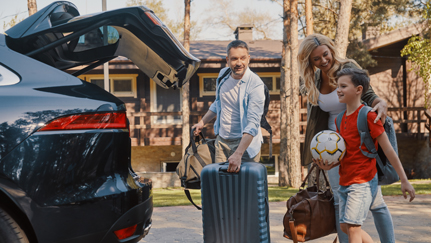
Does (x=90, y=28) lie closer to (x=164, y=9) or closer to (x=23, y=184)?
(x=23, y=184)

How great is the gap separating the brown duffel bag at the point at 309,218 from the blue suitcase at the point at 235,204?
0.67 feet

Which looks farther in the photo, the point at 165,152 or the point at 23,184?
the point at 165,152

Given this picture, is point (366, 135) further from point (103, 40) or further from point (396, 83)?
point (396, 83)

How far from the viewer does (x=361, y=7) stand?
18.0 metres

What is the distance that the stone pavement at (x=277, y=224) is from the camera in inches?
183

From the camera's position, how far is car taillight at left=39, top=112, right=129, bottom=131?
253cm

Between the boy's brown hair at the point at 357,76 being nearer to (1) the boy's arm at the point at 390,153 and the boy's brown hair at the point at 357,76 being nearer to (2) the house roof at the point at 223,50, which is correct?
(1) the boy's arm at the point at 390,153

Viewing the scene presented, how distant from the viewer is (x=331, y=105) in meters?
3.43

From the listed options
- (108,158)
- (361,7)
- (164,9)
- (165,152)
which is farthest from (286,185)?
(164,9)

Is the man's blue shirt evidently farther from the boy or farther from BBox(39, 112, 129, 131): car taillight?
BBox(39, 112, 129, 131): car taillight

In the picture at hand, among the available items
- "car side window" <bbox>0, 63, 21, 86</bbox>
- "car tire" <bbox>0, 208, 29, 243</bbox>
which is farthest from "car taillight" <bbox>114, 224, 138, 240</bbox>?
"car side window" <bbox>0, 63, 21, 86</bbox>

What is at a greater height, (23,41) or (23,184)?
(23,41)

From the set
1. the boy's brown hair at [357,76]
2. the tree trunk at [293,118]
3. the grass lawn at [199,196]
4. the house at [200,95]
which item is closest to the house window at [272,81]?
the house at [200,95]

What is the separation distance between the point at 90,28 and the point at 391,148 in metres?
2.23
